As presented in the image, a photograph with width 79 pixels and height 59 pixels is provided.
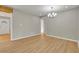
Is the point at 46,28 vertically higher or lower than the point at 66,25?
lower

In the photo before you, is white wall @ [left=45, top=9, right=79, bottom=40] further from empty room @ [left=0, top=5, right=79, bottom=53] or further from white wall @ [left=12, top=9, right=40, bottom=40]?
white wall @ [left=12, top=9, right=40, bottom=40]

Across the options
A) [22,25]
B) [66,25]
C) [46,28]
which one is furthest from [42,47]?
[22,25]

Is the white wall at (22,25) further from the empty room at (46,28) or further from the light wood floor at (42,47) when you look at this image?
the light wood floor at (42,47)

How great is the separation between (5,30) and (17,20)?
4214 mm

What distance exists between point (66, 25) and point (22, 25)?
2820 millimetres

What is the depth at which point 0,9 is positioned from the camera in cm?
475

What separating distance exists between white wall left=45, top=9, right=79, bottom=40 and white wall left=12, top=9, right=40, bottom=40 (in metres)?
1.00

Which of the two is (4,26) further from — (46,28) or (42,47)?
(42,47)

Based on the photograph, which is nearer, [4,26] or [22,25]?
[22,25]

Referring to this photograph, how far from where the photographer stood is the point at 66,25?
5.58 meters
